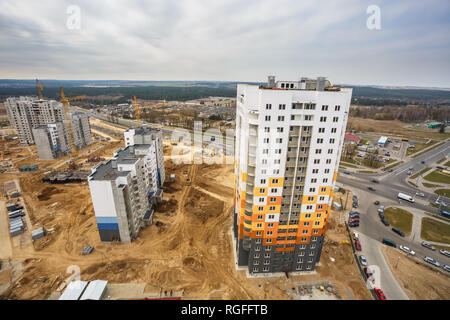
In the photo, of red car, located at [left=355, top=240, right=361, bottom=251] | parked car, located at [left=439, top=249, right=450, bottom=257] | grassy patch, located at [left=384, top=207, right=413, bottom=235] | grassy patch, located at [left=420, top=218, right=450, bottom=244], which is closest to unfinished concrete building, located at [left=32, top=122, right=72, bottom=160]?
red car, located at [left=355, top=240, right=361, bottom=251]

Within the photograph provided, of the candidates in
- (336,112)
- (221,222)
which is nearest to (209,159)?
(221,222)

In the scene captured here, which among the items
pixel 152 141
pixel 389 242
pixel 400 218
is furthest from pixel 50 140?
pixel 400 218

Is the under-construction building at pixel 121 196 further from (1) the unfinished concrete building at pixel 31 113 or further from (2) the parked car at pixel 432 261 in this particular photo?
(1) the unfinished concrete building at pixel 31 113

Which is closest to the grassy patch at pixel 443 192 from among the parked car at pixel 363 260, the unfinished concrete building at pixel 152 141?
the parked car at pixel 363 260

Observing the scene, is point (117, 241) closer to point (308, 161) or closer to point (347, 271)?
point (308, 161)

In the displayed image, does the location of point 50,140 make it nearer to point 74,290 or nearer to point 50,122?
point 50,122
